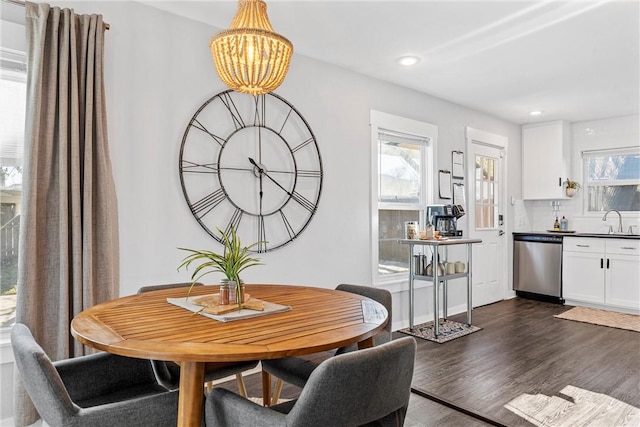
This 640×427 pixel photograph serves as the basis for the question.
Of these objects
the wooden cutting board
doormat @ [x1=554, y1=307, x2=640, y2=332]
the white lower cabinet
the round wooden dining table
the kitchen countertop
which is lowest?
doormat @ [x1=554, y1=307, x2=640, y2=332]

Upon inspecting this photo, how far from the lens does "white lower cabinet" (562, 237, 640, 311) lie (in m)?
4.79

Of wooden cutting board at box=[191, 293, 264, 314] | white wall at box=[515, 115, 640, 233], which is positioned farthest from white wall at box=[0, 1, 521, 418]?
white wall at box=[515, 115, 640, 233]

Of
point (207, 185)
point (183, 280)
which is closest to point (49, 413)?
point (183, 280)

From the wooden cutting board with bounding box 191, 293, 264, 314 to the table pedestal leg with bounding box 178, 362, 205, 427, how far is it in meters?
0.31

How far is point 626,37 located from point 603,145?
3.02m

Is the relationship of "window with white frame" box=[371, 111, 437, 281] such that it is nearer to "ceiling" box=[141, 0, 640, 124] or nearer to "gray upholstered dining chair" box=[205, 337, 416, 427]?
"ceiling" box=[141, 0, 640, 124]

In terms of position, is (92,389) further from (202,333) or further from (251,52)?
(251,52)

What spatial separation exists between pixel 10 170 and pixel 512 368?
352 cm

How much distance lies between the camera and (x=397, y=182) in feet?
14.0

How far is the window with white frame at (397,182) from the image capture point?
3992mm

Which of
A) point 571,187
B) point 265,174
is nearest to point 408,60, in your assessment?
point 265,174

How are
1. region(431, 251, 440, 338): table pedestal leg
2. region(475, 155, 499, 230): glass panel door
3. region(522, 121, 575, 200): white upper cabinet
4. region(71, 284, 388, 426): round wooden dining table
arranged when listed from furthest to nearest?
region(522, 121, 575, 200): white upper cabinet, region(475, 155, 499, 230): glass panel door, region(431, 251, 440, 338): table pedestal leg, region(71, 284, 388, 426): round wooden dining table

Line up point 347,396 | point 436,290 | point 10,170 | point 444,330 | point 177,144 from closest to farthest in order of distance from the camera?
point 347,396 → point 10,170 → point 177,144 → point 436,290 → point 444,330

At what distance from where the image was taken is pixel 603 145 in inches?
219
